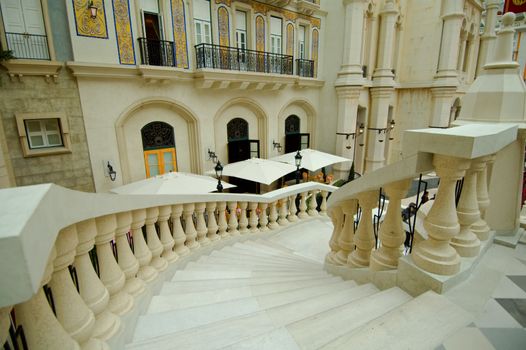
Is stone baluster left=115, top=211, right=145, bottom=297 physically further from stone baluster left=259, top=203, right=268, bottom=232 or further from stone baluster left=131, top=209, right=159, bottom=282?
stone baluster left=259, top=203, right=268, bottom=232

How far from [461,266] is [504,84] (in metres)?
1.59

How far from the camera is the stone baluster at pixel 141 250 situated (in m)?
2.15

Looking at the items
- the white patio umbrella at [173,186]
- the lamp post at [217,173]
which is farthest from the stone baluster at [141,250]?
the white patio umbrella at [173,186]

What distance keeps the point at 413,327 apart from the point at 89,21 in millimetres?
8984

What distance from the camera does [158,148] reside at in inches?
353

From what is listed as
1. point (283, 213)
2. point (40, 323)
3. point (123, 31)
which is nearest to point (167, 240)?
point (40, 323)

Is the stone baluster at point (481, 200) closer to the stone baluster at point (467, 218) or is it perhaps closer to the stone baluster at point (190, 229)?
the stone baluster at point (467, 218)

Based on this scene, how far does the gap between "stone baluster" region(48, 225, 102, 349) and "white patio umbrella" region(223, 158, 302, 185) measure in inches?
267

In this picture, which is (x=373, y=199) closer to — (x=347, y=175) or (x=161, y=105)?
(x=161, y=105)

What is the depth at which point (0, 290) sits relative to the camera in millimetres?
645

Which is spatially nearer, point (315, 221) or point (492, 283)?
point (492, 283)

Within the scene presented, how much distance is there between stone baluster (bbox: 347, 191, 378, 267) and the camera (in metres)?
2.21

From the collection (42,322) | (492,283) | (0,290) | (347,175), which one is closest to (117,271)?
(42,322)

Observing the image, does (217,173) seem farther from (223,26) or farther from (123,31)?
(223,26)
